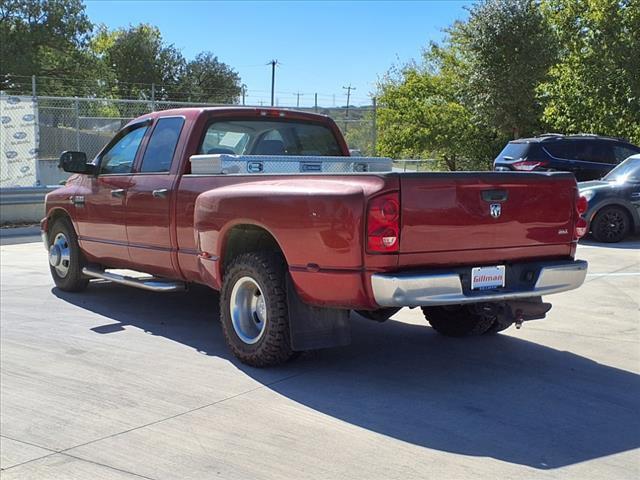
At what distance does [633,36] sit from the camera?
17.8 m

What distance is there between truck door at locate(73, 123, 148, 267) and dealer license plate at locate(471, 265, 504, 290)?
3657mm

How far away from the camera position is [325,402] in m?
4.66

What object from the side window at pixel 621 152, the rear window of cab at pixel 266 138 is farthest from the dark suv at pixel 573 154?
the rear window of cab at pixel 266 138

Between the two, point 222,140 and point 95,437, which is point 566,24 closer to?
point 222,140

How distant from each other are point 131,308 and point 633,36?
1525 cm

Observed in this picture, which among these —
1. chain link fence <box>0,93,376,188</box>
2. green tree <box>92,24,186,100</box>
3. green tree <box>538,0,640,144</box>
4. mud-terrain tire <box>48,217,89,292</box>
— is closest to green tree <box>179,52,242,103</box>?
green tree <box>92,24,186,100</box>

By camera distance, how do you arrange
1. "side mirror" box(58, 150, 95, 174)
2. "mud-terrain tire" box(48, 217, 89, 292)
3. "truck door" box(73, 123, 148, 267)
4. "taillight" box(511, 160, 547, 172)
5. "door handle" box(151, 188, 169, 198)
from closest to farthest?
"door handle" box(151, 188, 169, 198)
"truck door" box(73, 123, 148, 267)
"side mirror" box(58, 150, 95, 174)
"mud-terrain tire" box(48, 217, 89, 292)
"taillight" box(511, 160, 547, 172)

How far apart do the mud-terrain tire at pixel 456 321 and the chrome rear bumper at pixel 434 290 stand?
3.16 ft

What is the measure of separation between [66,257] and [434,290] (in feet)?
16.8

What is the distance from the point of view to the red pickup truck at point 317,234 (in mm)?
4520

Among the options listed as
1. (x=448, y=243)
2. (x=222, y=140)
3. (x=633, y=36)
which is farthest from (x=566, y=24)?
(x=448, y=243)

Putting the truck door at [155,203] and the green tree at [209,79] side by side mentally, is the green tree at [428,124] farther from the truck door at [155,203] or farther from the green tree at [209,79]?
the green tree at [209,79]

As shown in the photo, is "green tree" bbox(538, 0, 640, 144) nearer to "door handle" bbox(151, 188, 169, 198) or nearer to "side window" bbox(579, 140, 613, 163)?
"side window" bbox(579, 140, 613, 163)

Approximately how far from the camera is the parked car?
12586mm
